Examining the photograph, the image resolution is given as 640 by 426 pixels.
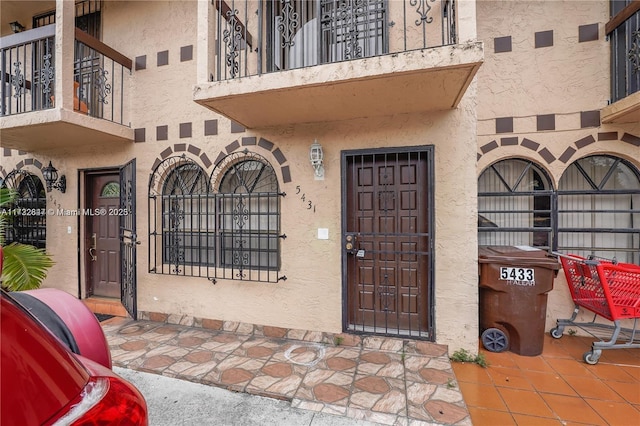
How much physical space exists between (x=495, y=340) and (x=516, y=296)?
61 centimetres

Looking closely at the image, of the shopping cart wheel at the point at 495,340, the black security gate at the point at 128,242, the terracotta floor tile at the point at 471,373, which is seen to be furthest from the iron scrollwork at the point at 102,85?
the shopping cart wheel at the point at 495,340

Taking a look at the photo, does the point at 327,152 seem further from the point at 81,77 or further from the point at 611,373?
the point at 81,77

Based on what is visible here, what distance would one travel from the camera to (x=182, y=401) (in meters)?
2.61

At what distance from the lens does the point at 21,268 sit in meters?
3.84

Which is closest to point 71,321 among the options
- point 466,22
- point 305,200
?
point 305,200

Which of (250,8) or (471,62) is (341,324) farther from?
(250,8)

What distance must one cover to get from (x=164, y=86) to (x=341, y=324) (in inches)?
174

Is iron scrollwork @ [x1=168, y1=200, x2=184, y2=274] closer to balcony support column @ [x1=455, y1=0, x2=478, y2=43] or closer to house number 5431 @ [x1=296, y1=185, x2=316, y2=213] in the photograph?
house number 5431 @ [x1=296, y1=185, x2=316, y2=213]

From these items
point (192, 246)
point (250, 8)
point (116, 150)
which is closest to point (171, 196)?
point (192, 246)

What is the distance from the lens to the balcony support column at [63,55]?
12.4 feet

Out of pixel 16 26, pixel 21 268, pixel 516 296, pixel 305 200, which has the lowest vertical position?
pixel 516 296

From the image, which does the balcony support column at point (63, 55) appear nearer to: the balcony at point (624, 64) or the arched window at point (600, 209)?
the arched window at point (600, 209)

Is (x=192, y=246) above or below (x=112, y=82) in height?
below

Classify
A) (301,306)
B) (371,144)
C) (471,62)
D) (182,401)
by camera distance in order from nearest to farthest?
(471,62), (182,401), (371,144), (301,306)
